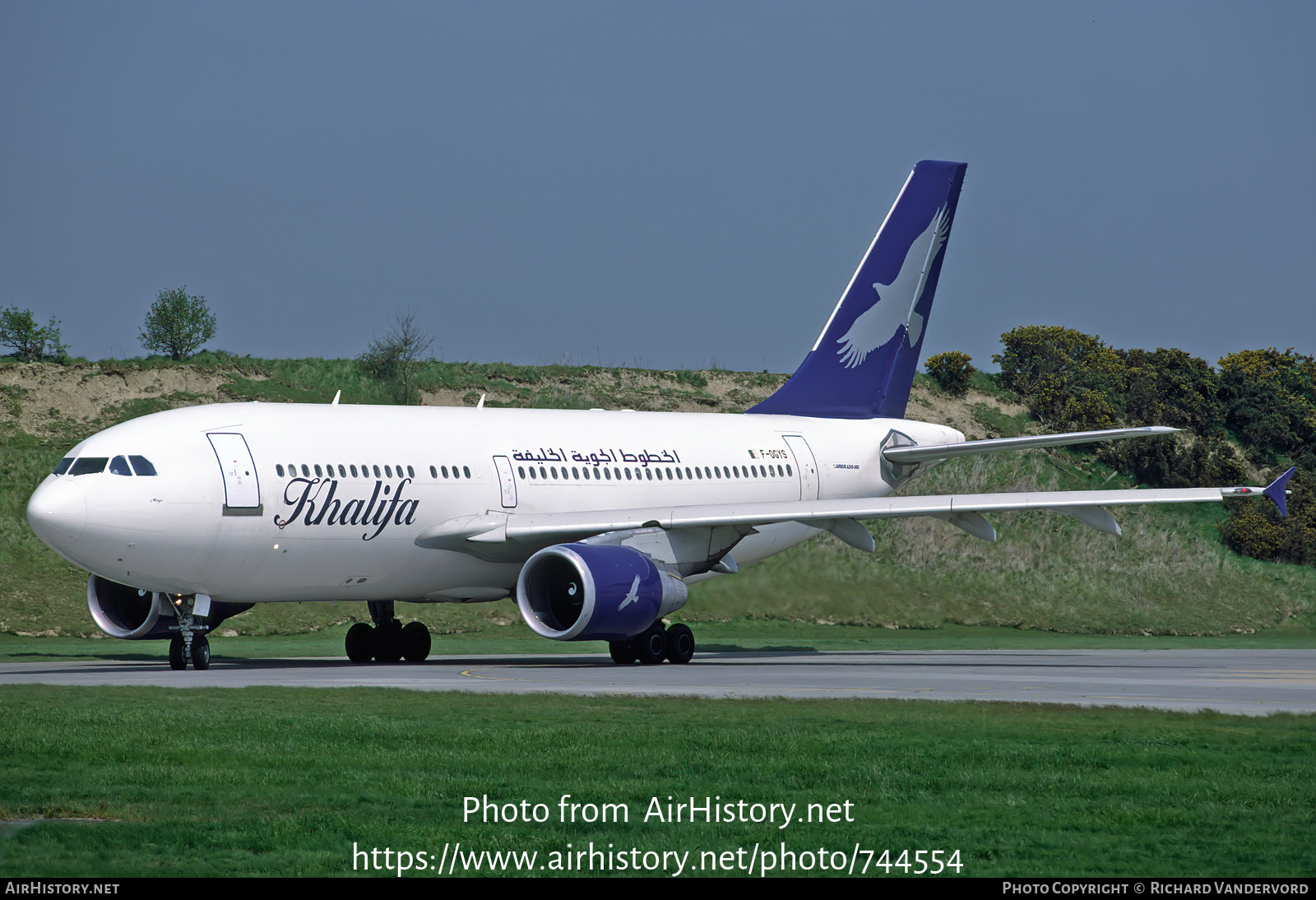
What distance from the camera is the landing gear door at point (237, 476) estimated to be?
76.1 feet

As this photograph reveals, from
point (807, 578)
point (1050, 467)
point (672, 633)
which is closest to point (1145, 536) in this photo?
point (1050, 467)

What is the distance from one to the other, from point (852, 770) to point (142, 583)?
1405cm

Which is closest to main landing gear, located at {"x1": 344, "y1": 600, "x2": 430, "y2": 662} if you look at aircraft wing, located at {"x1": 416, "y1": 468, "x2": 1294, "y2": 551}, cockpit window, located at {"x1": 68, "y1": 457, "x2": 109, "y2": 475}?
aircraft wing, located at {"x1": 416, "y1": 468, "x2": 1294, "y2": 551}

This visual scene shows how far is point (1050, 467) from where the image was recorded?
60.6 meters

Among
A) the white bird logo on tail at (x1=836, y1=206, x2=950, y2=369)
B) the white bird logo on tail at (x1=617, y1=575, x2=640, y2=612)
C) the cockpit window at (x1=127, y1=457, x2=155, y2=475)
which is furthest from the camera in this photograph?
the white bird logo on tail at (x1=836, y1=206, x2=950, y2=369)

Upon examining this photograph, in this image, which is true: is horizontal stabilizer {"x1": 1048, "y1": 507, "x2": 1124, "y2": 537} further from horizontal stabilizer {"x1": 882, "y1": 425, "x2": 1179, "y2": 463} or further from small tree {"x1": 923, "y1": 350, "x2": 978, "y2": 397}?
small tree {"x1": 923, "y1": 350, "x2": 978, "y2": 397}

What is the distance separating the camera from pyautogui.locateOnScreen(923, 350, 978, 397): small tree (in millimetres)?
71375

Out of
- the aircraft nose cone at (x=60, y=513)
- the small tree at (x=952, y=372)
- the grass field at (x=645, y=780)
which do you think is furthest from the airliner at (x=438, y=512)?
the small tree at (x=952, y=372)

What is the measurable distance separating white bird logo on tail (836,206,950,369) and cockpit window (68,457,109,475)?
17.3 m

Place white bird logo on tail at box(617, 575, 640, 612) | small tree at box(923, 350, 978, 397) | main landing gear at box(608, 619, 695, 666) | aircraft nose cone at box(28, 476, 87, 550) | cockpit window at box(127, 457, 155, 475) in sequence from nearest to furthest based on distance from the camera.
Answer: aircraft nose cone at box(28, 476, 87, 550) → cockpit window at box(127, 457, 155, 475) → white bird logo on tail at box(617, 575, 640, 612) → main landing gear at box(608, 619, 695, 666) → small tree at box(923, 350, 978, 397)

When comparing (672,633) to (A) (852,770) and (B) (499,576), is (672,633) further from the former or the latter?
(A) (852,770)

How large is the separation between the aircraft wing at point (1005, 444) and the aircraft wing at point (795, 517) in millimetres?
1484

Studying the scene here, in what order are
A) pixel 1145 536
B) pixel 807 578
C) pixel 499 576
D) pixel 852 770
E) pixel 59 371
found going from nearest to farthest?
1. pixel 852 770
2. pixel 499 576
3. pixel 807 578
4. pixel 1145 536
5. pixel 59 371

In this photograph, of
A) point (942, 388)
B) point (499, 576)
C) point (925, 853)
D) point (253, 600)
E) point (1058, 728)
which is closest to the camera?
point (925, 853)
